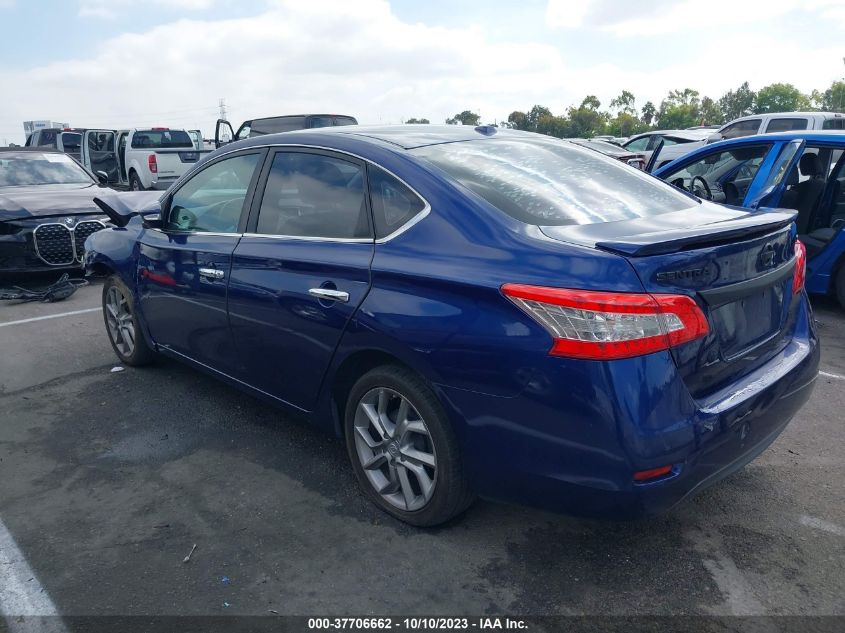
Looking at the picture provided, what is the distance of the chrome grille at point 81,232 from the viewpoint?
8.02 meters

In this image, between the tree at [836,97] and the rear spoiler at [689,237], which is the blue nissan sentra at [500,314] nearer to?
the rear spoiler at [689,237]

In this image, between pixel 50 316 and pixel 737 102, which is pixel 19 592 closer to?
pixel 50 316

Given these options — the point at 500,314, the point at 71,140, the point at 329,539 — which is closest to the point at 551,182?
the point at 500,314

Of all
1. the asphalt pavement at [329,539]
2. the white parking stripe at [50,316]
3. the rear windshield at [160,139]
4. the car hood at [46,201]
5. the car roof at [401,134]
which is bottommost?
the asphalt pavement at [329,539]

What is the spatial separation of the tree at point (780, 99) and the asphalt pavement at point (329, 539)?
10769 centimetres

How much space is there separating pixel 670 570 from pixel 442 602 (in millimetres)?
895

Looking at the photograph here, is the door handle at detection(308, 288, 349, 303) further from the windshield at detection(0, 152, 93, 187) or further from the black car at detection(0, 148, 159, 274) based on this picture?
the windshield at detection(0, 152, 93, 187)

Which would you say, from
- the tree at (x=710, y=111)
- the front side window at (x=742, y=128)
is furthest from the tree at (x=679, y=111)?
the front side window at (x=742, y=128)

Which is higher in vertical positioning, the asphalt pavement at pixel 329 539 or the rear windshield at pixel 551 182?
the rear windshield at pixel 551 182

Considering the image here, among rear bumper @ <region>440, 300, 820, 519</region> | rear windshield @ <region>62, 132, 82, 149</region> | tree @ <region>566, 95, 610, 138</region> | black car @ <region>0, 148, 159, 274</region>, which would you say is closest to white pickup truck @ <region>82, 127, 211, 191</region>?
rear windshield @ <region>62, 132, 82, 149</region>

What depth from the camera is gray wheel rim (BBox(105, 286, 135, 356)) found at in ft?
16.8

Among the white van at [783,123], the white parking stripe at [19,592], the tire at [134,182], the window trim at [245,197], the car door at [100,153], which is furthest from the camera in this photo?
the car door at [100,153]

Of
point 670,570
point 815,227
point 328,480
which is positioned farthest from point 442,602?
point 815,227

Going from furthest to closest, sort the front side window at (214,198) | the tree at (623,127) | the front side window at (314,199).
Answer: the tree at (623,127)
the front side window at (214,198)
the front side window at (314,199)
